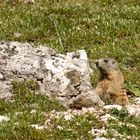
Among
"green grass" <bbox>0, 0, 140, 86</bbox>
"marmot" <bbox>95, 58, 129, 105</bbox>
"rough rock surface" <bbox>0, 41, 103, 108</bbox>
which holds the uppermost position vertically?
"rough rock surface" <bbox>0, 41, 103, 108</bbox>

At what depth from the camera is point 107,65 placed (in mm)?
16359

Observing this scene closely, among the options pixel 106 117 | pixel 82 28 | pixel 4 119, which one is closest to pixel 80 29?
pixel 82 28

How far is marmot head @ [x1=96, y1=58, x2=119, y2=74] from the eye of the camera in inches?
640

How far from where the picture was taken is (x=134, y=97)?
1683 centimetres

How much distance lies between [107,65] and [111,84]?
1.80 feet

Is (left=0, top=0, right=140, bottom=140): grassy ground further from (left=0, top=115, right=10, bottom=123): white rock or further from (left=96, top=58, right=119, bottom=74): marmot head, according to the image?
(left=0, top=115, right=10, bottom=123): white rock

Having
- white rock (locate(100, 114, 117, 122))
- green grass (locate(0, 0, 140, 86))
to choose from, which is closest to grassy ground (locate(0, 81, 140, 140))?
white rock (locate(100, 114, 117, 122))

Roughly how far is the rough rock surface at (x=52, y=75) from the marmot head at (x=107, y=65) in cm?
124

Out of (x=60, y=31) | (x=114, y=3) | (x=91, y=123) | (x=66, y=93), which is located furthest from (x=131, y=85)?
(x=114, y=3)

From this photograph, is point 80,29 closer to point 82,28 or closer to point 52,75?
point 82,28

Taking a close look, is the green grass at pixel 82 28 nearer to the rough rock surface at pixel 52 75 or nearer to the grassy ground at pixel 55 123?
the rough rock surface at pixel 52 75

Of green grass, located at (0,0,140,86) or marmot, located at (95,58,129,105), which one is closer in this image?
marmot, located at (95,58,129,105)

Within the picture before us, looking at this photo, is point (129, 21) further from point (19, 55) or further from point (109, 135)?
point (109, 135)

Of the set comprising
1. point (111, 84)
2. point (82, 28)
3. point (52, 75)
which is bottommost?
point (82, 28)
